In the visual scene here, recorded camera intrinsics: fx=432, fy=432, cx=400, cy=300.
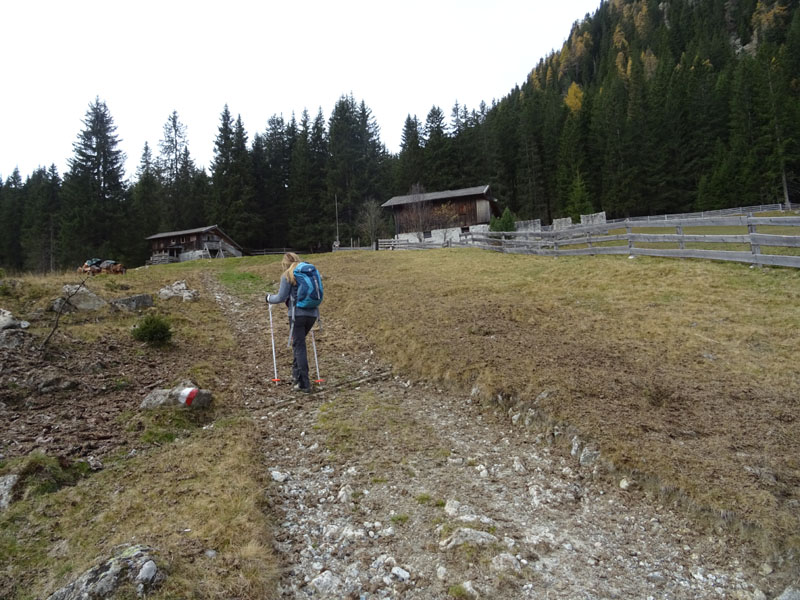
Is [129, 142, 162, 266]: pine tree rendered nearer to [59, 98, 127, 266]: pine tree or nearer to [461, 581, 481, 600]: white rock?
[59, 98, 127, 266]: pine tree

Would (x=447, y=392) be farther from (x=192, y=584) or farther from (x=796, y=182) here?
(x=796, y=182)

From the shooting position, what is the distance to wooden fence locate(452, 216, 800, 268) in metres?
11.2

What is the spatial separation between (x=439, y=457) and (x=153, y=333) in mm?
7166

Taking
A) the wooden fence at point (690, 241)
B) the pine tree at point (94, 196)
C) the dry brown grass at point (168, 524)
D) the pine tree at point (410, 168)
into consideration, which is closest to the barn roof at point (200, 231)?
the pine tree at point (94, 196)

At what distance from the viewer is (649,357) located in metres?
7.28

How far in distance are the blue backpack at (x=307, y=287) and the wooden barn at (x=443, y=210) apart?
40.2 meters

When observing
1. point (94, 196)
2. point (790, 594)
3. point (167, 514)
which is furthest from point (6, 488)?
point (94, 196)

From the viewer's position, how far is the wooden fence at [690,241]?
1120 cm

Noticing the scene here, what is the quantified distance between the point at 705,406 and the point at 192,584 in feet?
19.5

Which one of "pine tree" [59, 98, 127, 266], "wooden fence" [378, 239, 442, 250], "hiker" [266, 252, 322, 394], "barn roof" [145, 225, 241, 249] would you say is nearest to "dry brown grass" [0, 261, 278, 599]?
"hiker" [266, 252, 322, 394]

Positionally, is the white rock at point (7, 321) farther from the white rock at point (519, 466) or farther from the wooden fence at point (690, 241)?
the wooden fence at point (690, 241)

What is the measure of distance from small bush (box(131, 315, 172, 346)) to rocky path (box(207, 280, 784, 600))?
4.00 metres

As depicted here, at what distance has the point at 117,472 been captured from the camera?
473 centimetres

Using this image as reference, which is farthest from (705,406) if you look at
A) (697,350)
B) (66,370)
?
(66,370)
